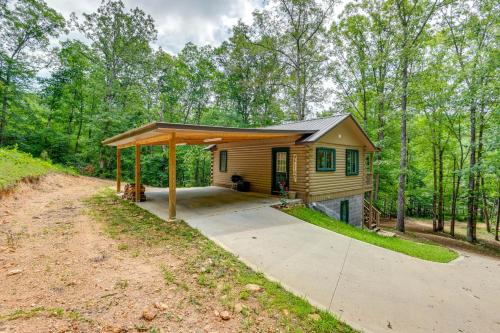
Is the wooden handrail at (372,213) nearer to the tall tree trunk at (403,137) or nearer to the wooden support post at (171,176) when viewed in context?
the tall tree trunk at (403,137)

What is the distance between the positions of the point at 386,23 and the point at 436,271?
1620cm

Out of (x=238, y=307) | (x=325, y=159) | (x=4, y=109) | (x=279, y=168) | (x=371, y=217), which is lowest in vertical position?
(x=371, y=217)

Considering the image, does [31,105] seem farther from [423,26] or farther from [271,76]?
[423,26]

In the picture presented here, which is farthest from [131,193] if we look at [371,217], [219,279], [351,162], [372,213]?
[372,213]

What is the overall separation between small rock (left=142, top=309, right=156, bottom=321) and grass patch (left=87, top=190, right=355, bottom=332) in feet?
1.48

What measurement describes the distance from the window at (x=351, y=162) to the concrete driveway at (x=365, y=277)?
19.9 feet

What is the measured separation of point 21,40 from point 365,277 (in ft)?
81.7

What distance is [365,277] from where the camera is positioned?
3.74m

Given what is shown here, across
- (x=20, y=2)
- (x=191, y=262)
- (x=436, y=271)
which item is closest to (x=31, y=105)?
(x=20, y=2)

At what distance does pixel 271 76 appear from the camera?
2012 centimetres

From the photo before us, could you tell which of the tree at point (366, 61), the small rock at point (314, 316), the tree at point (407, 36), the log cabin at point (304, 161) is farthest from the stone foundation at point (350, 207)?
the small rock at point (314, 316)

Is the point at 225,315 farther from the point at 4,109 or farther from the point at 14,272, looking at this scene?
the point at 4,109

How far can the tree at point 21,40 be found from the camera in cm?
1598

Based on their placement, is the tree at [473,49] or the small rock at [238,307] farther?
the tree at [473,49]
